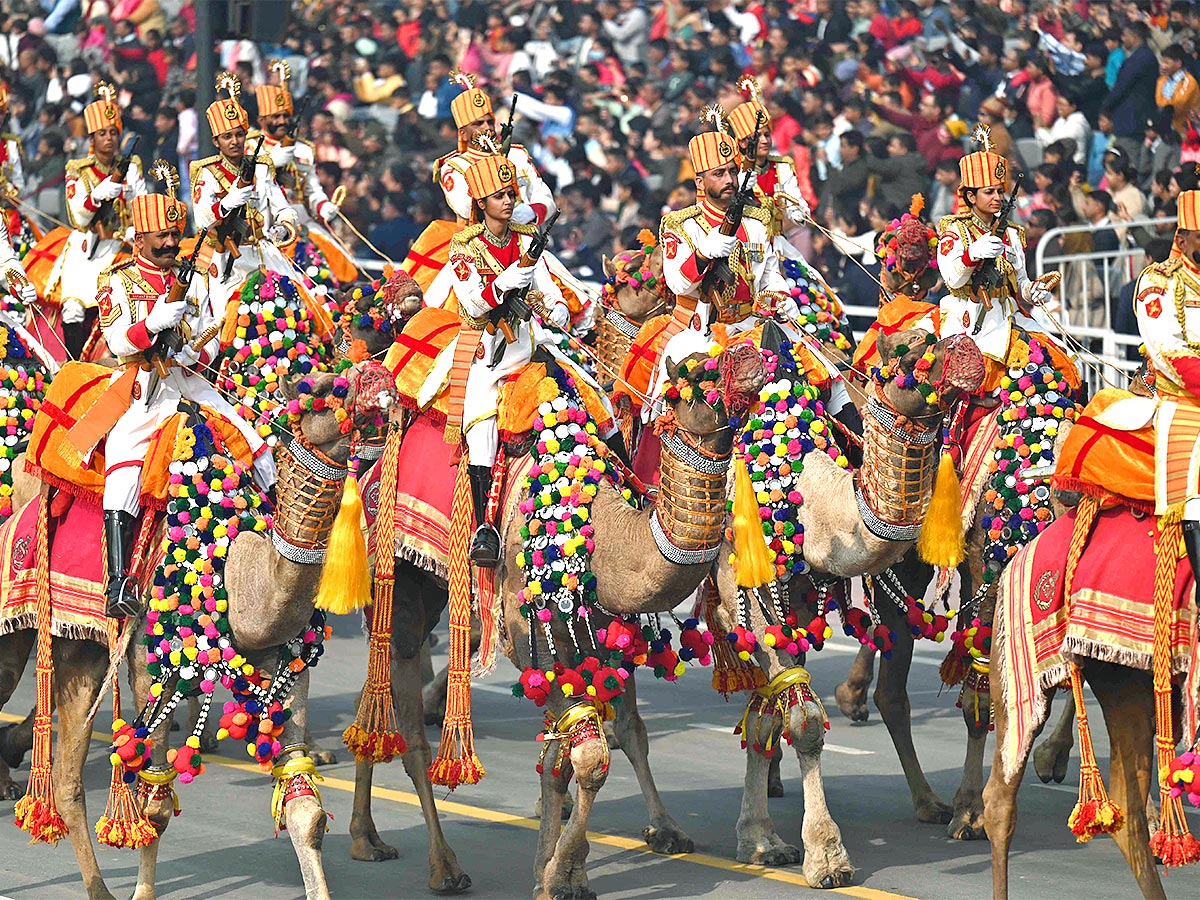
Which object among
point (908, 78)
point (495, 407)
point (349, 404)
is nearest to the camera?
point (349, 404)

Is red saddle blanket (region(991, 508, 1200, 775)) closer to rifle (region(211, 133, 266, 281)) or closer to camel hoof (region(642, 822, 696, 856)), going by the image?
camel hoof (region(642, 822, 696, 856))

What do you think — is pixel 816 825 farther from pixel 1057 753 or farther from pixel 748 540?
pixel 1057 753

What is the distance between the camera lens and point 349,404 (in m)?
8.73

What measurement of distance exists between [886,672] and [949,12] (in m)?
12.3

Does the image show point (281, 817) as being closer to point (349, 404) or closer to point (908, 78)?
point (349, 404)

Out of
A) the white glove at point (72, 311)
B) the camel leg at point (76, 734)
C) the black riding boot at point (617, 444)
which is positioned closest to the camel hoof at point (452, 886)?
the camel leg at point (76, 734)

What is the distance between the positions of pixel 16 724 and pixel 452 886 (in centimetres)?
339

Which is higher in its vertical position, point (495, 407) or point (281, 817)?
point (495, 407)

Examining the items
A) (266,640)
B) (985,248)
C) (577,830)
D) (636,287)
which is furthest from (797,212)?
(266,640)

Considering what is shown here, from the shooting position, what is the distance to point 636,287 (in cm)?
1363

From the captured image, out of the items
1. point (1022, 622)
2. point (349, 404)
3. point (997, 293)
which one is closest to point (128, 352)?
point (349, 404)

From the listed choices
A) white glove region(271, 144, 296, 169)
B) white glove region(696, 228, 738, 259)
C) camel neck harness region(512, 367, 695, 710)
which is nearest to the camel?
camel neck harness region(512, 367, 695, 710)

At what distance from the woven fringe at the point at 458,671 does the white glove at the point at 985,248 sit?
3.36m

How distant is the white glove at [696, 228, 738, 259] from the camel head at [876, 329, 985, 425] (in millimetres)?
2109
